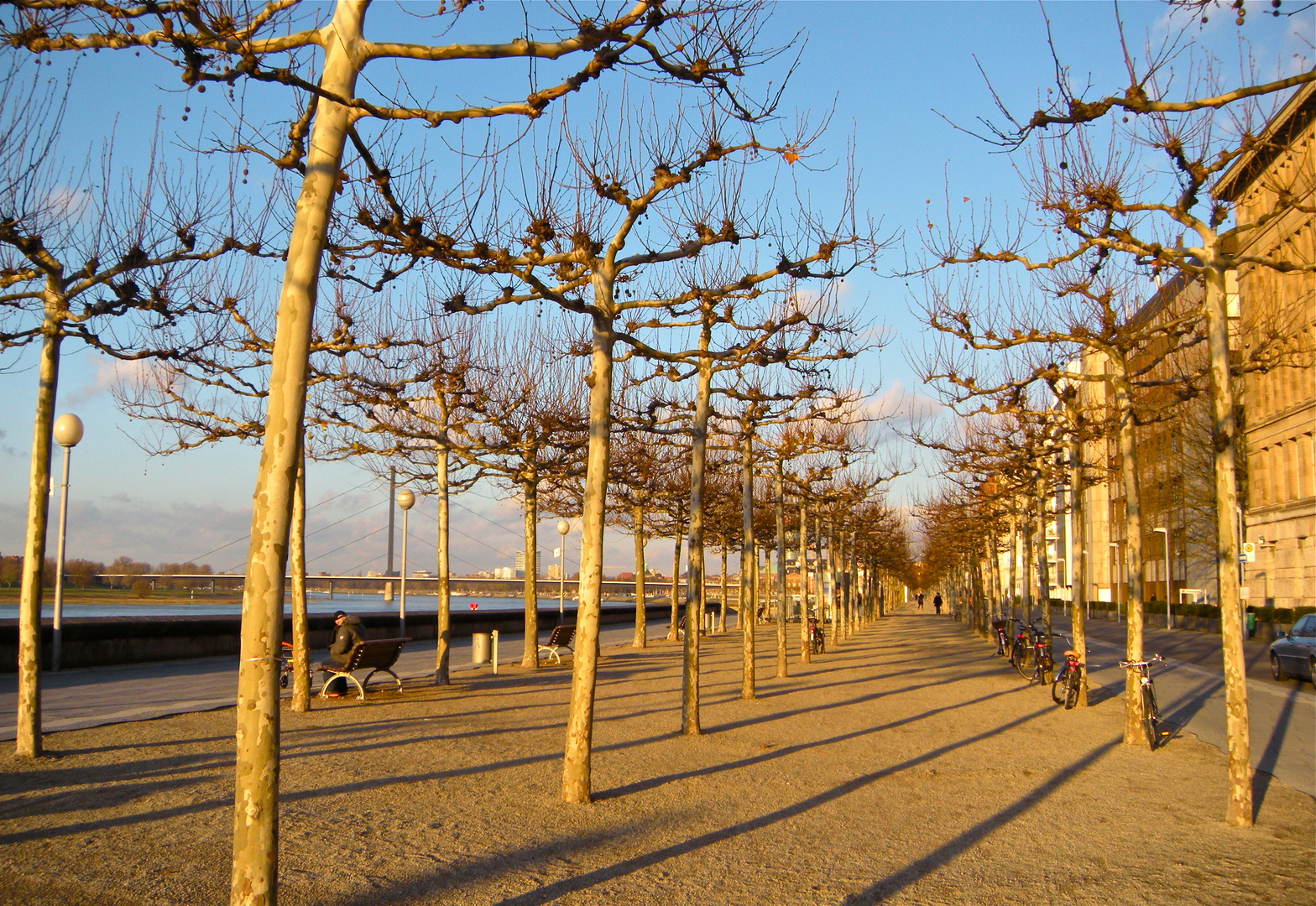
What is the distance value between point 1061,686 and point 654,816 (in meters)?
11.0

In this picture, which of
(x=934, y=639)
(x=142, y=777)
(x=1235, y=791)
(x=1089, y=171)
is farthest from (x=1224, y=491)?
(x=934, y=639)

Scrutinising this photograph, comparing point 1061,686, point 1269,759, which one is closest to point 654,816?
point 1269,759

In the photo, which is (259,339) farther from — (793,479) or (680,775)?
(793,479)

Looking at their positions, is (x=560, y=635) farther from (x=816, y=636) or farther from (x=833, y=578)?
(x=833, y=578)

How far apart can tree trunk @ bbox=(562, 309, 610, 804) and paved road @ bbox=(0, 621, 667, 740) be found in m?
5.90

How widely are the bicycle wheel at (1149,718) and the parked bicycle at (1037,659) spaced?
7785 millimetres

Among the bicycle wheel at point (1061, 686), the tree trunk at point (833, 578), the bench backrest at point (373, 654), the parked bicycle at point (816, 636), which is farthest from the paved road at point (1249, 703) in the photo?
the bench backrest at point (373, 654)

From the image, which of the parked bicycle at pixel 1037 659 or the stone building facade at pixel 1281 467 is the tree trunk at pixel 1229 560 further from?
the stone building facade at pixel 1281 467

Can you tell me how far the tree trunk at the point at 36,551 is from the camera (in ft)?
28.7

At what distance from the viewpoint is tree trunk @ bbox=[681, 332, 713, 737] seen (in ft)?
40.4

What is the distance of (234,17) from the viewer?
6094mm

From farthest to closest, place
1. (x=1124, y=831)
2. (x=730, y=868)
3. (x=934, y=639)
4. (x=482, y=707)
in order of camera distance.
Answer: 1. (x=934, y=639)
2. (x=482, y=707)
3. (x=1124, y=831)
4. (x=730, y=868)

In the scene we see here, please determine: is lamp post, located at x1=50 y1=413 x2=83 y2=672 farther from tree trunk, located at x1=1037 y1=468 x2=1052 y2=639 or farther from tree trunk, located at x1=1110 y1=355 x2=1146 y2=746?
tree trunk, located at x1=1037 y1=468 x2=1052 y2=639

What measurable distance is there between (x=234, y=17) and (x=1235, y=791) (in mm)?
9205
